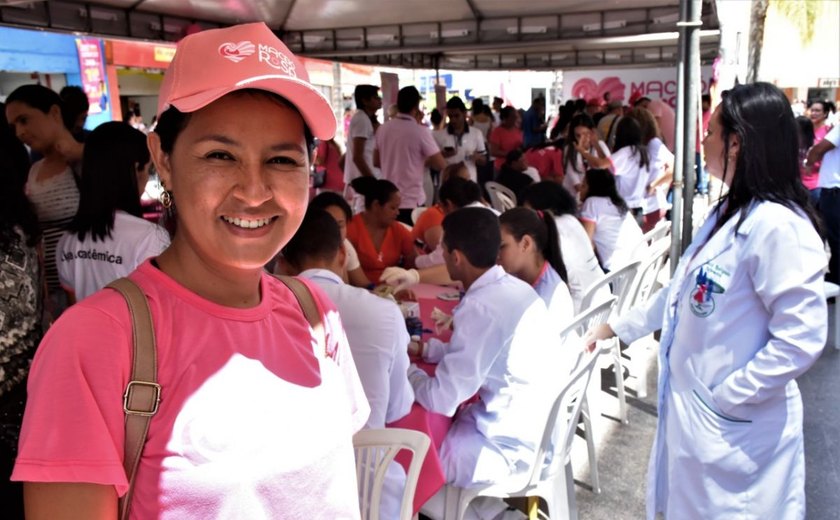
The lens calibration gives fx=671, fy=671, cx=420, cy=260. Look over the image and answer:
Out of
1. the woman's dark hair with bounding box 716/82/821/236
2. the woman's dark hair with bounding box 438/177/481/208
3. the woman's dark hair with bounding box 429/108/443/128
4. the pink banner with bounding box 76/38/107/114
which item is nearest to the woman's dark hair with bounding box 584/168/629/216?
the woman's dark hair with bounding box 438/177/481/208

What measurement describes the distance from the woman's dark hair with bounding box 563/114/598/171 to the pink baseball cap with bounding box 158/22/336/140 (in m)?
6.02

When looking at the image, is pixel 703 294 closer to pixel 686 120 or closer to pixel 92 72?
pixel 686 120

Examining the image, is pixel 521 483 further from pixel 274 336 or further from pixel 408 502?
pixel 274 336

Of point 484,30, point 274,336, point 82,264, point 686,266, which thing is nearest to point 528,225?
point 686,266

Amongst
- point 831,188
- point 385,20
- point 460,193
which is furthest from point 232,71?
point 385,20

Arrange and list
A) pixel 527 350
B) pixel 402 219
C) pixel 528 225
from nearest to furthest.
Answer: pixel 527 350 < pixel 528 225 < pixel 402 219

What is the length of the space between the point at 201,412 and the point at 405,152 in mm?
5101

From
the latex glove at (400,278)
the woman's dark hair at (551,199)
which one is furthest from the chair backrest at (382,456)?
the woman's dark hair at (551,199)

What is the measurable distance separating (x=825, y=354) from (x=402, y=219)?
348cm

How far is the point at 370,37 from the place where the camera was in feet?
27.2

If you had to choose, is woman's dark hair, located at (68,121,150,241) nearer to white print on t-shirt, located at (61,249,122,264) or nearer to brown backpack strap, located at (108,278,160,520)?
white print on t-shirt, located at (61,249,122,264)

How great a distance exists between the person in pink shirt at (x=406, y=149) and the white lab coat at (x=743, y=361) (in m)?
3.96

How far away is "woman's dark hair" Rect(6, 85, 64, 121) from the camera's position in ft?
10.9

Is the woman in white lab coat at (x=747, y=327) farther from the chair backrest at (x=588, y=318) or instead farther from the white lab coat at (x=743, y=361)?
the chair backrest at (x=588, y=318)
